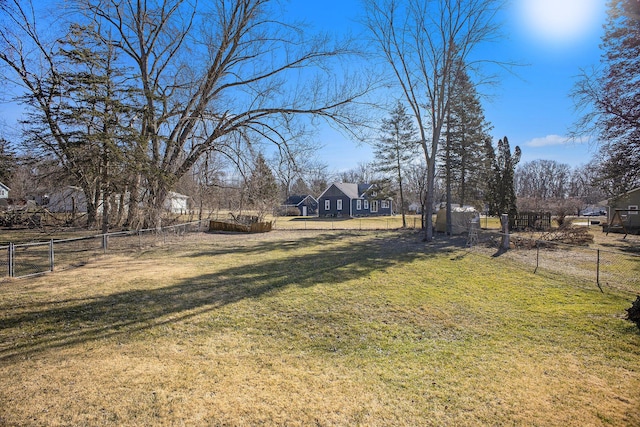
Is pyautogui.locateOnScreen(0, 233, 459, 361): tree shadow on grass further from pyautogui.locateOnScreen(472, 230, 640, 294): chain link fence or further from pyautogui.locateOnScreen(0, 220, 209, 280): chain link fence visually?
pyautogui.locateOnScreen(472, 230, 640, 294): chain link fence

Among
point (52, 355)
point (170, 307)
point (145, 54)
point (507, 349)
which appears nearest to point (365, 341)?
point (507, 349)

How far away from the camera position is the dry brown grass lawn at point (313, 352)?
2.79 metres

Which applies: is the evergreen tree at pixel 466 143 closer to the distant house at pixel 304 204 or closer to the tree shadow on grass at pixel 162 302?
the tree shadow on grass at pixel 162 302

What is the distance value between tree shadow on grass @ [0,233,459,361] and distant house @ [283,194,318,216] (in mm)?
38988

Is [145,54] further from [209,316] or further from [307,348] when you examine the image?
[307,348]

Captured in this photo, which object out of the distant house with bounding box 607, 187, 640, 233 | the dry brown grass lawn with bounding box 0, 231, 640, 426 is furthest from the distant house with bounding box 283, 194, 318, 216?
the dry brown grass lawn with bounding box 0, 231, 640, 426

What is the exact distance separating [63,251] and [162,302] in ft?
27.3

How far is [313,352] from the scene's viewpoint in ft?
13.1

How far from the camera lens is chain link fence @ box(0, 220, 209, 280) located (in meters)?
7.78

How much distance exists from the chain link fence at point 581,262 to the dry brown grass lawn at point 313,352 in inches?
37.4

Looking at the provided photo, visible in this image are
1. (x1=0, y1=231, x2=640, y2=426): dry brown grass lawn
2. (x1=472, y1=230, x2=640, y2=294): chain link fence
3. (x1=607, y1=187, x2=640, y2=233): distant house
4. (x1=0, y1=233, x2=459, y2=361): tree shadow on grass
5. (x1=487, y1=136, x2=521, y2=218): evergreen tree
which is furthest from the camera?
(x1=487, y1=136, x2=521, y2=218): evergreen tree

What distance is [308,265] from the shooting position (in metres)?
9.36

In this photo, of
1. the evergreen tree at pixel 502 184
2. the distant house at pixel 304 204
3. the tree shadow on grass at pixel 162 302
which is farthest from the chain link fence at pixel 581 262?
the distant house at pixel 304 204

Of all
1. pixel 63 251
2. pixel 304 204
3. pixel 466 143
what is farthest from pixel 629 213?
pixel 304 204
